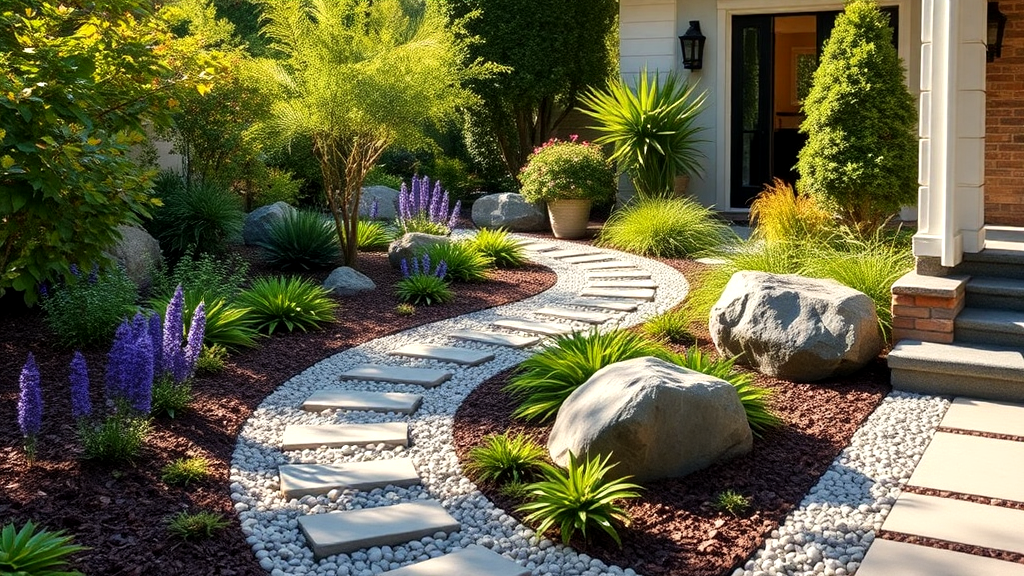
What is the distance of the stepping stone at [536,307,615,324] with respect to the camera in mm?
7277

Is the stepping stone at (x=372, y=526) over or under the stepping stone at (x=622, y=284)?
under

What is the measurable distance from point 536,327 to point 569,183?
4.57m

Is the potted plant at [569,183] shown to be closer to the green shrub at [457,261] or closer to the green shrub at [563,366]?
the green shrub at [457,261]

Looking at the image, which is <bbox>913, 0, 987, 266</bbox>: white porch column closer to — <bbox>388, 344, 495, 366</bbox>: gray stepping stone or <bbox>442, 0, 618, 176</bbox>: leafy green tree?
<bbox>388, 344, 495, 366</bbox>: gray stepping stone

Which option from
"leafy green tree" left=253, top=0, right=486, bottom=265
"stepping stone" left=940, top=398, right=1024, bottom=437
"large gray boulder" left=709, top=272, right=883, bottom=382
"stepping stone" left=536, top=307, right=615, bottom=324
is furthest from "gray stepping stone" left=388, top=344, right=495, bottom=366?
"stepping stone" left=940, top=398, right=1024, bottom=437

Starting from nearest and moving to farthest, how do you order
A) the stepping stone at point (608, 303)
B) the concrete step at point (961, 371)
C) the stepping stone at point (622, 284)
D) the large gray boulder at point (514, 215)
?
the concrete step at point (961, 371), the stepping stone at point (608, 303), the stepping stone at point (622, 284), the large gray boulder at point (514, 215)

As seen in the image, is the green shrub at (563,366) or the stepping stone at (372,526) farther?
the green shrub at (563,366)

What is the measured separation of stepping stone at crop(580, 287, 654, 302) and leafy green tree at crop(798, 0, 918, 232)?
170 cm

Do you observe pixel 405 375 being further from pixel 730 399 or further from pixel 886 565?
pixel 886 565

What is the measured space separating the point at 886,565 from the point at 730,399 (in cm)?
108

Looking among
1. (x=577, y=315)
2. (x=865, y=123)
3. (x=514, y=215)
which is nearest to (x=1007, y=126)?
(x=865, y=123)

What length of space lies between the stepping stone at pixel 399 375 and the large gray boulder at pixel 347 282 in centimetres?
232

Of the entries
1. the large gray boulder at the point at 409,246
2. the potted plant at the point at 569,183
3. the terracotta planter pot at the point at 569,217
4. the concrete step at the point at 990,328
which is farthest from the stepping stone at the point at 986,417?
the terracotta planter pot at the point at 569,217

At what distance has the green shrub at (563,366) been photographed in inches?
194
